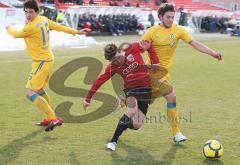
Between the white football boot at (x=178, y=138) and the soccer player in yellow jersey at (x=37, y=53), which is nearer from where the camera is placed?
the white football boot at (x=178, y=138)

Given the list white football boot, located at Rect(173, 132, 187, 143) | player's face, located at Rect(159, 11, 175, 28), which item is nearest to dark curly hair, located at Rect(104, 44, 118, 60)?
player's face, located at Rect(159, 11, 175, 28)

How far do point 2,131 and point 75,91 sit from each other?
3932 millimetres

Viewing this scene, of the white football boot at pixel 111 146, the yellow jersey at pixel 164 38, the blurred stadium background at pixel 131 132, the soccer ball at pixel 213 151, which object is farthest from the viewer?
A: the yellow jersey at pixel 164 38

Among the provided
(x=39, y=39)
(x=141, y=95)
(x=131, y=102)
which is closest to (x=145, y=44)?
(x=141, y=95)

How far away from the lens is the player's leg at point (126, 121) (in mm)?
5879

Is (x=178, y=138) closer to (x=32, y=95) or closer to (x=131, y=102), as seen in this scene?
(x=131, y=102)

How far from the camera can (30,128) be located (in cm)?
693

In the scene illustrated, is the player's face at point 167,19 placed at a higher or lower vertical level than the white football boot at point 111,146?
higher

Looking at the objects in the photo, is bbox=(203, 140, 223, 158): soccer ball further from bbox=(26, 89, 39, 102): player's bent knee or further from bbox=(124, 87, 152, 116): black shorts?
bbox=(26, 89, 39, 102): player's bent knee

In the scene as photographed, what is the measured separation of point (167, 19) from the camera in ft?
20.2

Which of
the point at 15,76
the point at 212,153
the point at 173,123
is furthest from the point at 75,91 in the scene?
the point at 212,153

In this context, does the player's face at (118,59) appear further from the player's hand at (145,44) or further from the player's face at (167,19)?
the player's face at (167,19)

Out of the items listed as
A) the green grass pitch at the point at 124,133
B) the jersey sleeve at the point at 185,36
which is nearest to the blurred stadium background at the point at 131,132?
the green grass pitch at the point at 124,133

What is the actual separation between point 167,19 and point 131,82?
1040 mm
